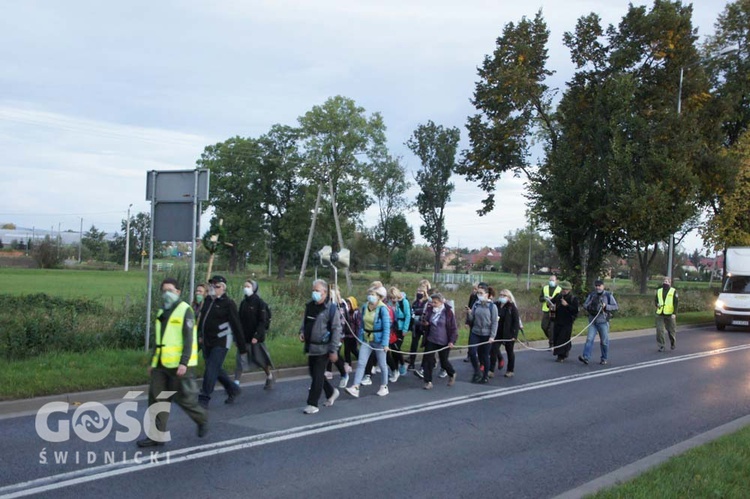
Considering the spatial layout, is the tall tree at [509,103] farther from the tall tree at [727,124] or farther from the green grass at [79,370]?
the green grass at [79,370]

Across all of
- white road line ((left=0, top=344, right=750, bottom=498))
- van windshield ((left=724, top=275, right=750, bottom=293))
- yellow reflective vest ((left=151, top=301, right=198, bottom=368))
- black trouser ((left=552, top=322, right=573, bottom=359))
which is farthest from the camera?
van windshield ((left=724, top=275, right=750, bottom=293))

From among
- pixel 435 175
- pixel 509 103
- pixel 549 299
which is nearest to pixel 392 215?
pixel 435 175

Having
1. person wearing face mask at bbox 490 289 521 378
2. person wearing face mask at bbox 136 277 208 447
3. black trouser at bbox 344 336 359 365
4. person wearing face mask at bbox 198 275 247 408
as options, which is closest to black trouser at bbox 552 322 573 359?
person wearing face mask at bbox 490 289 521 378

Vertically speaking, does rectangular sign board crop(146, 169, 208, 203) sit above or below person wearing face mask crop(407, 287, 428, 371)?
above

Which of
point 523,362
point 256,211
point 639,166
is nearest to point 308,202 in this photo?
point 256,211

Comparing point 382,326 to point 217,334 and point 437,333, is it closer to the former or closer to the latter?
point 437,333

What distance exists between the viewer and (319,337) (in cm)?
848

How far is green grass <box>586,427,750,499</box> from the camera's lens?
5.33m

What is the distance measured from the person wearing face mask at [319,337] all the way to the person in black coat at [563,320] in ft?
23.5

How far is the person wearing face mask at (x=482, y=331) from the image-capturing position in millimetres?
11508

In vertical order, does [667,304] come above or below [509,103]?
below

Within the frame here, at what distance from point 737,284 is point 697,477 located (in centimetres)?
2167

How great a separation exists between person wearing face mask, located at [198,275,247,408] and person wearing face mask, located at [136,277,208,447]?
159 cm

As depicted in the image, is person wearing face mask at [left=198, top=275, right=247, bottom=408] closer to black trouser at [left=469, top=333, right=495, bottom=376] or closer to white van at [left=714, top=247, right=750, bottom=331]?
black trouser at [left=469, top=333, right=495, bottom=376]
